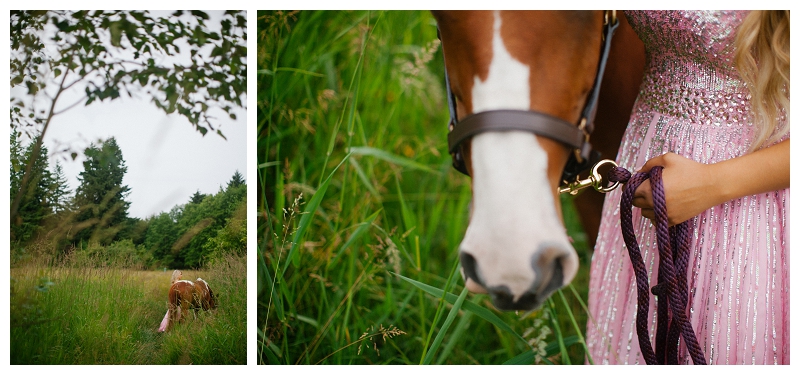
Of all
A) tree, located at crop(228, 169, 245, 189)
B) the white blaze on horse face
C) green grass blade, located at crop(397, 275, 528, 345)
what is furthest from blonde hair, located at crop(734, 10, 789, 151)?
tree, located at crop(228, 169, 245, 189)

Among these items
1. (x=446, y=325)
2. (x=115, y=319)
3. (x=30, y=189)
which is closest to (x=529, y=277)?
(x=446, y=325)

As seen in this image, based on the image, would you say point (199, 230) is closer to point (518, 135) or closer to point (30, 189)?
point (30, 189)

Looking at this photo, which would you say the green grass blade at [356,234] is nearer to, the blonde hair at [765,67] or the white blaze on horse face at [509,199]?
the white blaze on horse face at [509,199]

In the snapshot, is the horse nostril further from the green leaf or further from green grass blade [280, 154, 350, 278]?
the green leaf

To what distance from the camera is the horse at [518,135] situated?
0.58m

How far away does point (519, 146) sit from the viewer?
0.60 meters

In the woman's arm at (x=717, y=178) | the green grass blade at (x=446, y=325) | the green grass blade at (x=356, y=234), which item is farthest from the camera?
the green grass blade at (x=356, y=234)

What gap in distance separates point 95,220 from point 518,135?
0.70 metres

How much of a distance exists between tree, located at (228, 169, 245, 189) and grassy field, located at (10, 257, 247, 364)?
0.41ft

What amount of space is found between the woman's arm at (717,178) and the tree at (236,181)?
25.3 inches

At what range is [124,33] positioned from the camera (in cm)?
86

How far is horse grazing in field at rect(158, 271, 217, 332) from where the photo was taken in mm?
848

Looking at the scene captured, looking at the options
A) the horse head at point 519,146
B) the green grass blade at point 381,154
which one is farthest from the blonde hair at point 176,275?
the horse head at point 519,146
